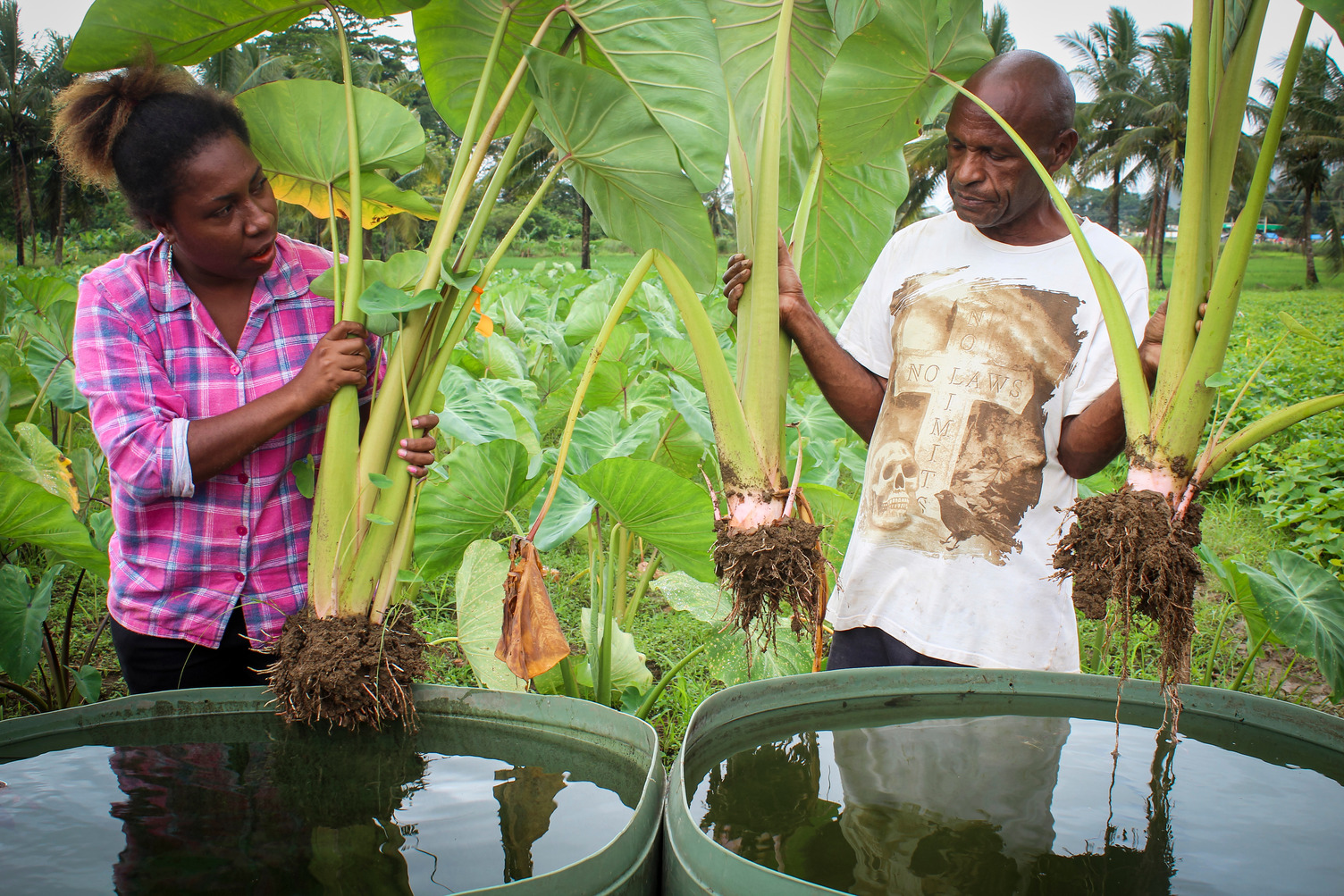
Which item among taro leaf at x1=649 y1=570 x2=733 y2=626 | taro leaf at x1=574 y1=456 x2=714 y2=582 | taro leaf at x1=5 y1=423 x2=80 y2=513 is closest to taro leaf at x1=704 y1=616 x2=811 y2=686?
taro leaf at x1=649 y1=570 x2=733 y2=626

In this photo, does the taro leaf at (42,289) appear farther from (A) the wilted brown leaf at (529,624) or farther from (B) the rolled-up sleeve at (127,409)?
(A) the wilted brown leaf at (529,624)

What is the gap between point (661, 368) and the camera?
4.52 meters

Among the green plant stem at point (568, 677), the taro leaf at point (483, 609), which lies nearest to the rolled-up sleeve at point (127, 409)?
the taro leaf at point (483, 609)

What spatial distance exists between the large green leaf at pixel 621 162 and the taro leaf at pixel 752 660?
0.73 meters

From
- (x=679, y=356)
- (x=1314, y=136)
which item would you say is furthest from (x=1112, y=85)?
(x=679, y=356)

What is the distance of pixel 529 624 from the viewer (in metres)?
1.06

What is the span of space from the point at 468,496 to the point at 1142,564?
106 cm

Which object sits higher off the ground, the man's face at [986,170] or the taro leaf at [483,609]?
the man's face at [986,170]

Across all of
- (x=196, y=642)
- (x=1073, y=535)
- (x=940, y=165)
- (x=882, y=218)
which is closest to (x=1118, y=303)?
(x=1073, y=535)

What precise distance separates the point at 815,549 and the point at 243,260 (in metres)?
0.96

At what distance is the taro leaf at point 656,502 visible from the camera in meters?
1.43

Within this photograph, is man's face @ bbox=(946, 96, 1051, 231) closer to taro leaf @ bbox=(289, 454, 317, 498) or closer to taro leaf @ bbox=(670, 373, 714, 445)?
taro leaf @ bbox=(670, 373, 714, 445)

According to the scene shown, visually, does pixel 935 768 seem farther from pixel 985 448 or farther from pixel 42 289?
pixel 42 289

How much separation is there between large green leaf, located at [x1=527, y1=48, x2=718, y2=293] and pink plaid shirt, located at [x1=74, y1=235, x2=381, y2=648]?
43 centimetres
